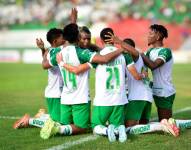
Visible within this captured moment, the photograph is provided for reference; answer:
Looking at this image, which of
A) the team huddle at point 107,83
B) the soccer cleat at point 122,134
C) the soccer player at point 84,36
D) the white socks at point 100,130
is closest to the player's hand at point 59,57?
the team huddle at point 107,83

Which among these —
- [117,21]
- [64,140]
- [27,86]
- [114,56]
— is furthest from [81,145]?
[117,21]

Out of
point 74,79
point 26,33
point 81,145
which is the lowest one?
point 81,145

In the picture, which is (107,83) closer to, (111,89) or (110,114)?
(111,89)

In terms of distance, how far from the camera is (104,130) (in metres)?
7.51

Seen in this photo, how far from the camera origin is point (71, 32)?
7660 millimetres

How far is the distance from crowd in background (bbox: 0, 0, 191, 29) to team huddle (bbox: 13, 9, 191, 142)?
2893 centimetres

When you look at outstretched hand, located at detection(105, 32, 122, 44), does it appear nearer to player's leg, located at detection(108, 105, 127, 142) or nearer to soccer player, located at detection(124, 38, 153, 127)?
soccer player, located at detection(124, 38, 153, 127)

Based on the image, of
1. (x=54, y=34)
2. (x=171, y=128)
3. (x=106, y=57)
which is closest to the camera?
(x=106, y=57)

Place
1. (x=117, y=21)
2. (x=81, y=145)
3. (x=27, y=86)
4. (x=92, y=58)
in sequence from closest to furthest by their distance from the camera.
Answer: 1. (x=81, y=145)
2. (x=92, y=58)
3. (x=27, y=86)
4. (x=117, y=21)

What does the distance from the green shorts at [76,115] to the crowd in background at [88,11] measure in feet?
96.6

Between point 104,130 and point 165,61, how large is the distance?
1732 mm

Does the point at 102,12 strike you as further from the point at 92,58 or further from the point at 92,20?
the point at 92,58

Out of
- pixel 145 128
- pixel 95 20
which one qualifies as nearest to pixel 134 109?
pixel 145 128

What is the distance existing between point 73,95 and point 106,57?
2.89 feet
